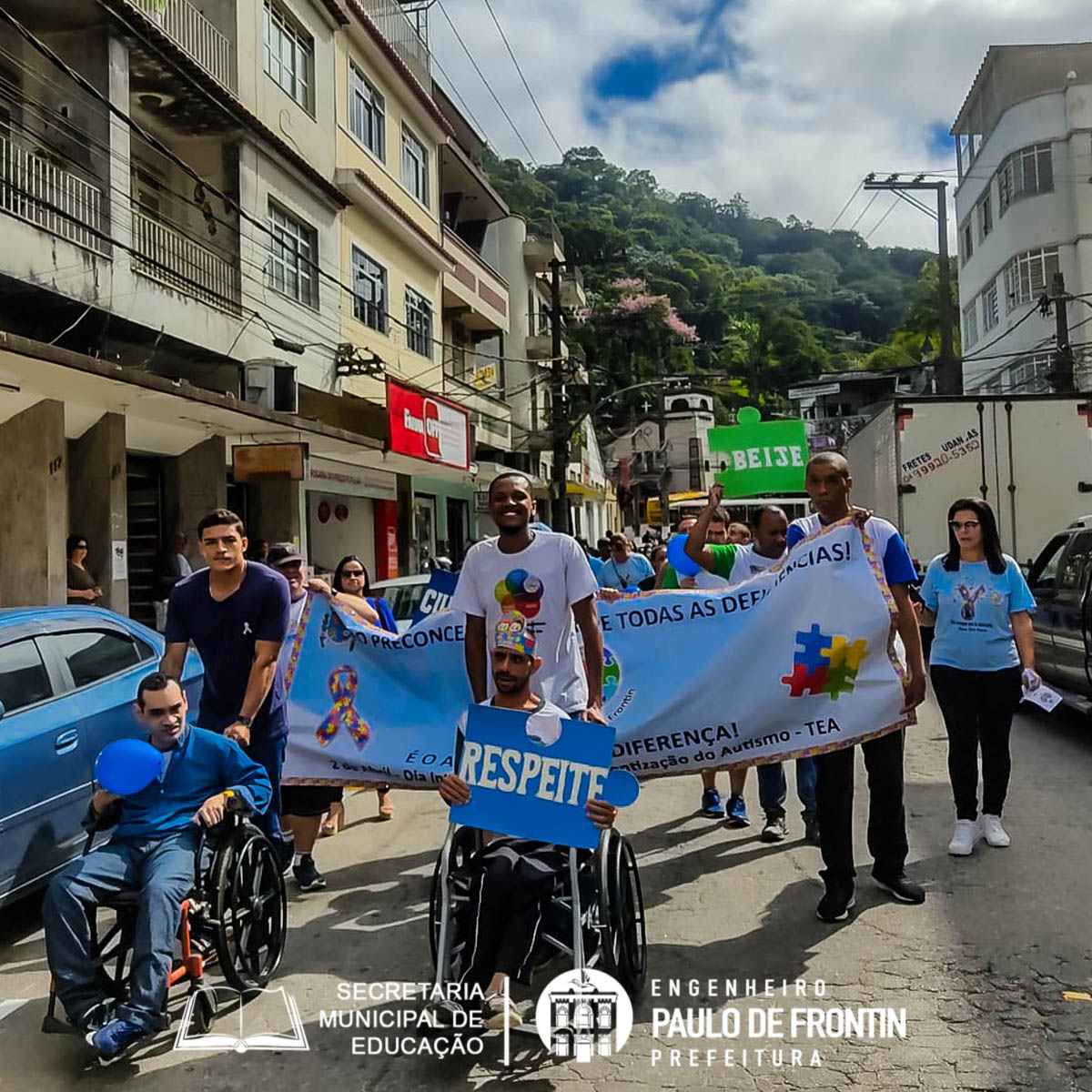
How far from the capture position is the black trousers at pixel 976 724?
561 cm

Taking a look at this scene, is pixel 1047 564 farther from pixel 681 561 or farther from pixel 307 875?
pixel 307 875

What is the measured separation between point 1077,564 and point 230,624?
731 centimetres

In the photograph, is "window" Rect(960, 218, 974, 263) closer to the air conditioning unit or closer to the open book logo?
the air conditioning unit

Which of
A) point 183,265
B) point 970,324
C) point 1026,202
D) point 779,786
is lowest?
point 779,786

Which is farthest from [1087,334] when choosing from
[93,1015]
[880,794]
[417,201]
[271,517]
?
[93,1015]

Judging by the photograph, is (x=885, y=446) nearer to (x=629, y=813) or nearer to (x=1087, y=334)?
(x=629, y=813)

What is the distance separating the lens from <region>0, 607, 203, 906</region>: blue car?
4605 millimetres

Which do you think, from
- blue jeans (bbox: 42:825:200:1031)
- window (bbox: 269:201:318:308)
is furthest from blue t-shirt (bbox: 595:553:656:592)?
window (bbox: 269:201:318:308)

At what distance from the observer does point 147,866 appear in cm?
376

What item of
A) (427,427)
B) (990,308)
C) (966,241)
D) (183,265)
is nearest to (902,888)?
(183,265)

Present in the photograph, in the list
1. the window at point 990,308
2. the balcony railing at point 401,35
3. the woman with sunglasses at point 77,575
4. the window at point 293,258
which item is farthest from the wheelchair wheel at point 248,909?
the window at point 990,308

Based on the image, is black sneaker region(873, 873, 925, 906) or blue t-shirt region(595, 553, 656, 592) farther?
blue t-shirt region(595, 553, 656, 592)

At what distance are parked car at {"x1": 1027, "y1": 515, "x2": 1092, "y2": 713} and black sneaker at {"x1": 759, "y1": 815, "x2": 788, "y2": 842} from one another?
11.9ft

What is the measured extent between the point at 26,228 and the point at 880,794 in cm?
1053
